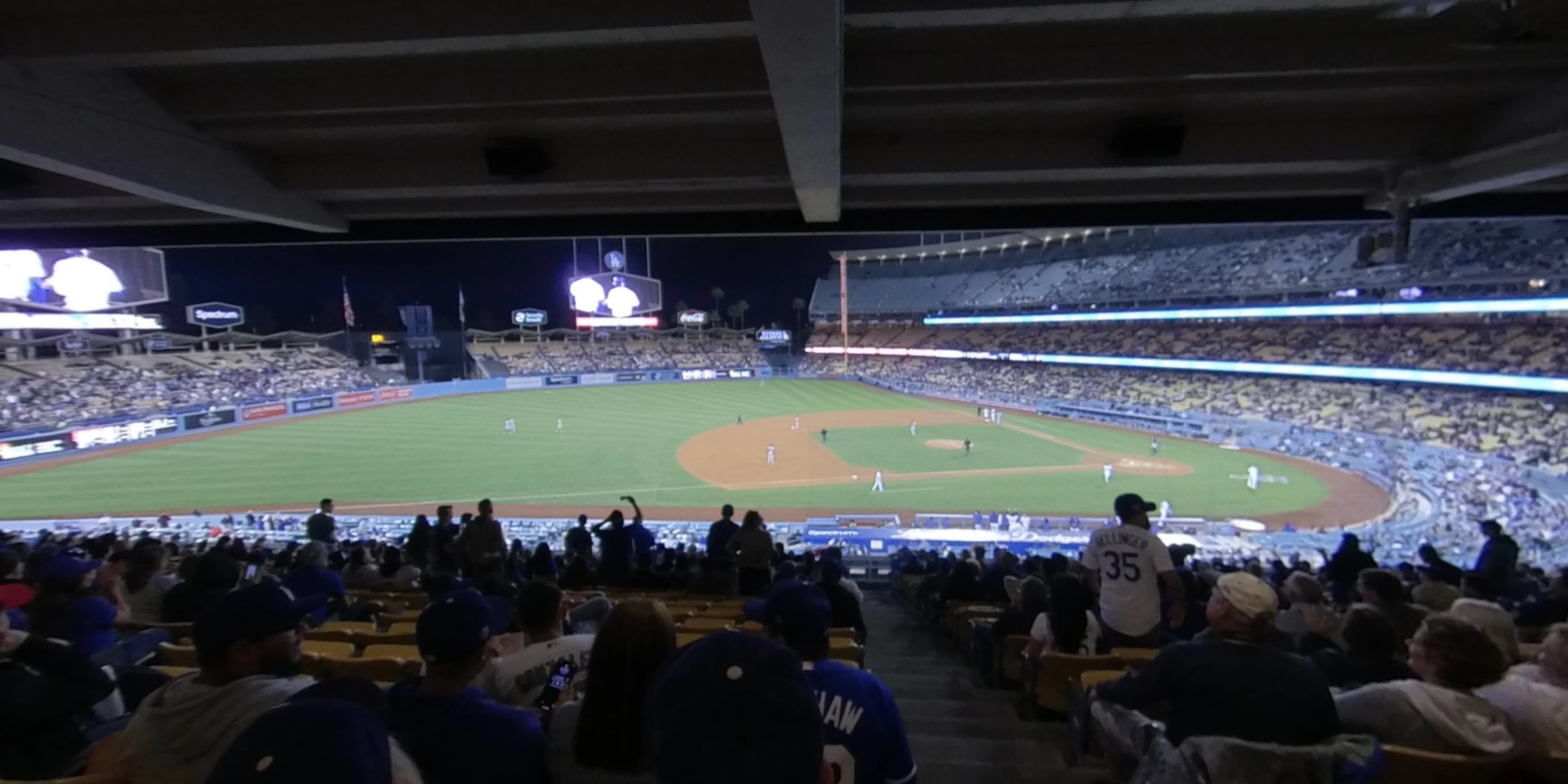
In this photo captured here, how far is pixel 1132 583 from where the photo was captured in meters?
5.02

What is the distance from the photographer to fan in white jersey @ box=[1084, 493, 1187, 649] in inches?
195

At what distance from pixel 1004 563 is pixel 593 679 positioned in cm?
876

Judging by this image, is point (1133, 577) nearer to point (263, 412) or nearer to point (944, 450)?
point (944, 450)

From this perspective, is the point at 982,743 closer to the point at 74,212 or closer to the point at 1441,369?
the point at 74,212

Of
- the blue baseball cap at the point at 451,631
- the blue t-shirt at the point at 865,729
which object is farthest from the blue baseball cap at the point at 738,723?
the blue baseball cap at the point at 451,631

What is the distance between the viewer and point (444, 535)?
1131cm

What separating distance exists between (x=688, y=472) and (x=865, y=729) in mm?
25569

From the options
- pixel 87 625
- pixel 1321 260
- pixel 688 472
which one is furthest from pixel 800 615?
pixel 1321 260

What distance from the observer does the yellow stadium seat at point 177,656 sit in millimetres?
4590

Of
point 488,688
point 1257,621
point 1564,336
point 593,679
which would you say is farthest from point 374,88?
point 1564,336

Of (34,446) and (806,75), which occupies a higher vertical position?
(806,75)

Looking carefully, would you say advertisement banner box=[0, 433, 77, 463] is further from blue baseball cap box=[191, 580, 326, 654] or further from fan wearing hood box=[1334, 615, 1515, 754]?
fan wearing hood box=[1334, 615, 1515, 754]

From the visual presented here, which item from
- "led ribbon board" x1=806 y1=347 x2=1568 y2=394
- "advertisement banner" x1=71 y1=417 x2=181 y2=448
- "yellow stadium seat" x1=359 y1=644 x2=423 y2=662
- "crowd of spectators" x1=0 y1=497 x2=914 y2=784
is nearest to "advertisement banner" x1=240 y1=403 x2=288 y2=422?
"advertisement banner" x1=71 y1=417 x2=181 y2=448

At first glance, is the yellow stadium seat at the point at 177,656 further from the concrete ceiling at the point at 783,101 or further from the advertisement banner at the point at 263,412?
the advertisement banner at the point at 263,412
